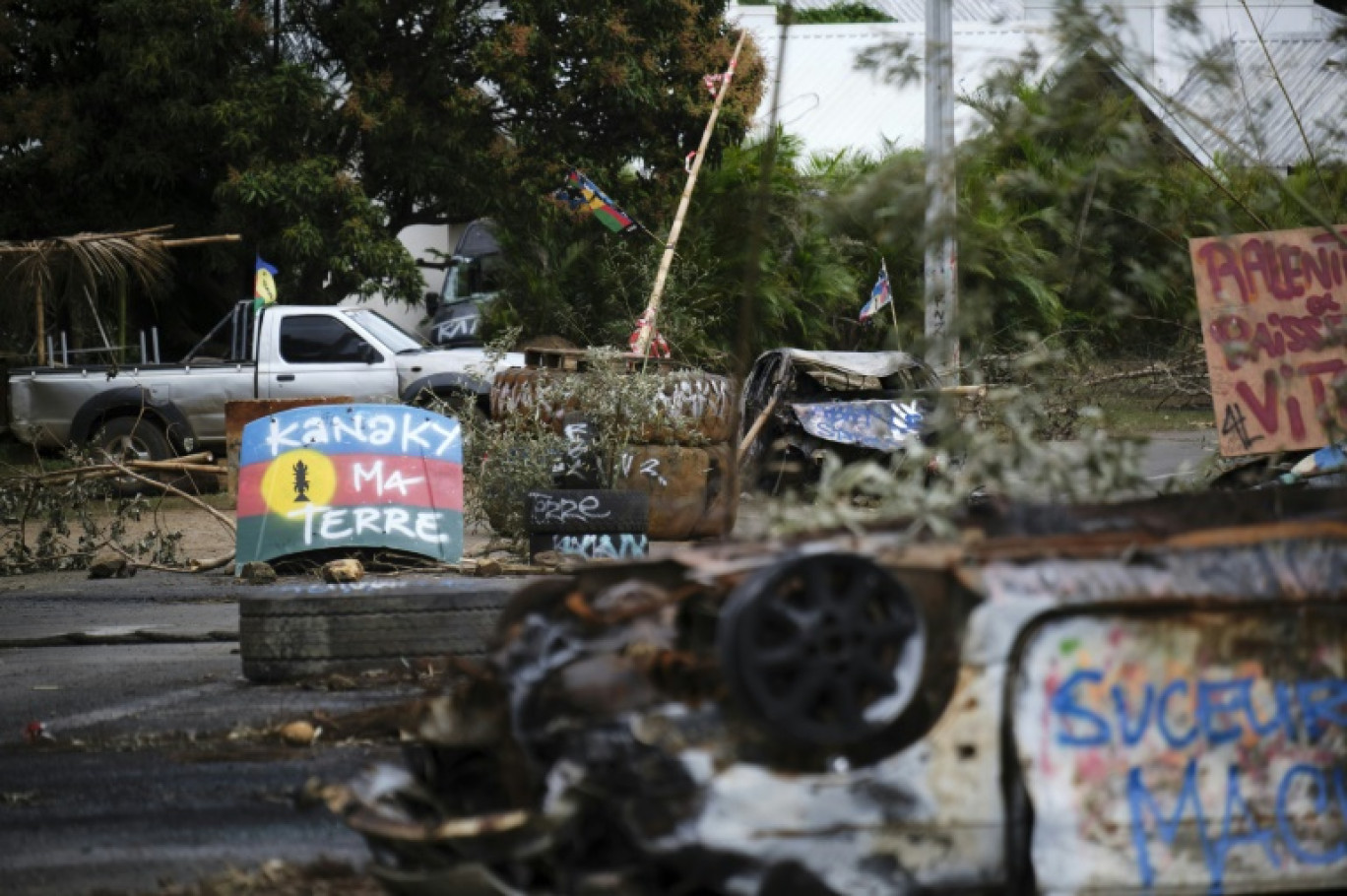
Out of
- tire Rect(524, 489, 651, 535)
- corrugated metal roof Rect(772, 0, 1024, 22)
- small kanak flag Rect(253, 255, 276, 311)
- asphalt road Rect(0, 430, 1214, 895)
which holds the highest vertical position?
corrugated metal roof Rect(772, 0, 1024, 22)

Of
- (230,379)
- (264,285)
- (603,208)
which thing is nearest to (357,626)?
(264,285)

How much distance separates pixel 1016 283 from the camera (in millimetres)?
28859

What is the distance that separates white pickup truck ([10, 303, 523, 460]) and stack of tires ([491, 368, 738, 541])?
6505 millimetres

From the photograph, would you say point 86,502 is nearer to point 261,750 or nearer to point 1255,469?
point 261,750

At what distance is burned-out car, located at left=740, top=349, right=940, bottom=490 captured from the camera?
15.6 m

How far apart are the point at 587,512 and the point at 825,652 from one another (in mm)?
7598

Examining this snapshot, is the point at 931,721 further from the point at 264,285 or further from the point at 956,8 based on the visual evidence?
the point at 956,8

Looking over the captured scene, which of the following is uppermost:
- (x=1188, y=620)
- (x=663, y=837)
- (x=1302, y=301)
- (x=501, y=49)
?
(x=501, y=49)

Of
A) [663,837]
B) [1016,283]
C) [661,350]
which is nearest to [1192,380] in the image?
[661,350]

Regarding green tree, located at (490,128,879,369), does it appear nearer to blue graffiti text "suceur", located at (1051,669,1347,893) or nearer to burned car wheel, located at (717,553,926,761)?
blue graffiti text "suceur", located at (1051,669,1347,893)

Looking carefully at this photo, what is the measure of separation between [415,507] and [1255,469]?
199 inches

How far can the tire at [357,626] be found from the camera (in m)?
7.54

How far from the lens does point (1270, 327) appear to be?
316 inches

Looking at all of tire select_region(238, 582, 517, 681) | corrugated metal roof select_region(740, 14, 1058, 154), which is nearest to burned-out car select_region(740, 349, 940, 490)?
tire select_region(238, 582, 517, 681)
